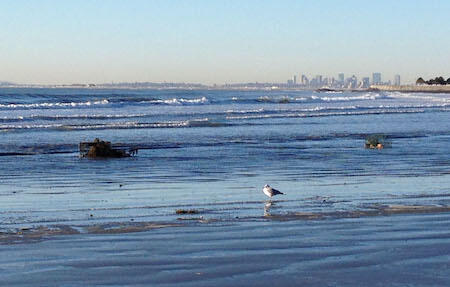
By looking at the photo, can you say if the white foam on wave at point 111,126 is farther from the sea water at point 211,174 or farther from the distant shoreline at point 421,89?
the distant shoreline at point 421,89

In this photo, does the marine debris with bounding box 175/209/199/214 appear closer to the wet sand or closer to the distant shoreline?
the wet sand

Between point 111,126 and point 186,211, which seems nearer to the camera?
point 186,211

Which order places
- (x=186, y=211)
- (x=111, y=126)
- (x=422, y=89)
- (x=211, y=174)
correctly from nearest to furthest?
(x=186, y=211), (x=211, y=174), (x=111, y=126), (x=422, y=89)

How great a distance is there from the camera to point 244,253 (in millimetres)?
8711

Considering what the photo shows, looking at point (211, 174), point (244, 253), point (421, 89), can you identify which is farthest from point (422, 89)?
point (244, 253)

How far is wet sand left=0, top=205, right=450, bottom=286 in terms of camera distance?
25.1 ft

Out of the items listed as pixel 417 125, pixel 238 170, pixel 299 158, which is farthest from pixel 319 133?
pixel 238 170

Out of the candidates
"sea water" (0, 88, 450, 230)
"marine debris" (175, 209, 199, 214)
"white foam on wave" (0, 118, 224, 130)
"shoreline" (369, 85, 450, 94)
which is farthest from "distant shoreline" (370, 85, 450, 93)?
"marine debris" (175, 209, 199, 214)

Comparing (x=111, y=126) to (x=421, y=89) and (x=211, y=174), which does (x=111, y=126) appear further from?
(x=421, y=89)

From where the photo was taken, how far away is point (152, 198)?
1339 centimetres

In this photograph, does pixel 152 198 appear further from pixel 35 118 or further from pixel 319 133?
pixel 35 118

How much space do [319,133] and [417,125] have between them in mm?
8233

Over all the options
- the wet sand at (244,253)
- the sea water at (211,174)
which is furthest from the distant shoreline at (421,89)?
the wet sand at (244,253)

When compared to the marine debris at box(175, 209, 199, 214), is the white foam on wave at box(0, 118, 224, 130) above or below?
below
